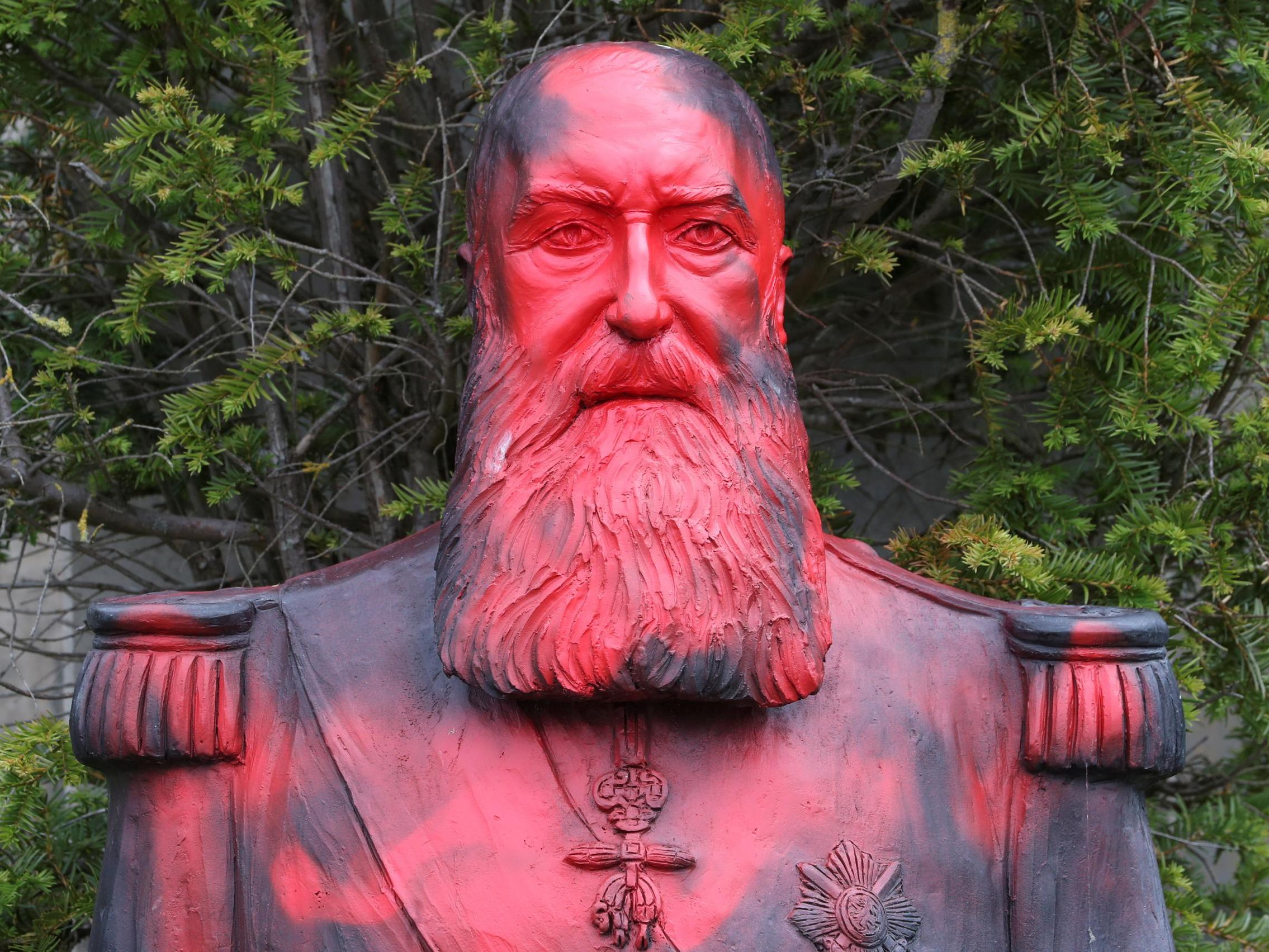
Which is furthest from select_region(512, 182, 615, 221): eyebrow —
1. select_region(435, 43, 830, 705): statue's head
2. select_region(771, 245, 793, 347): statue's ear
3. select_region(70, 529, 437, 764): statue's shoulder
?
select_region(70, 529, 437, 764): statue's shoulder

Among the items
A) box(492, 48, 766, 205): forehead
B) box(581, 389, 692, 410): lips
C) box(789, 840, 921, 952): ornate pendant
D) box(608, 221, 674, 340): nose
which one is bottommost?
box(789, 840, 921, 952): ornate pendant

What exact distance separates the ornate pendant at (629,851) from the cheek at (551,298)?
0.45 meters

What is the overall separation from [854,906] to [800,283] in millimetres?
1447

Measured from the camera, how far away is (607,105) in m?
1.88

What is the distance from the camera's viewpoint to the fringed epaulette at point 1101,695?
1.90 metres

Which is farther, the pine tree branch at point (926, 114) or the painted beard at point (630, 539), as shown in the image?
the pine tree branch at point (926, 114)

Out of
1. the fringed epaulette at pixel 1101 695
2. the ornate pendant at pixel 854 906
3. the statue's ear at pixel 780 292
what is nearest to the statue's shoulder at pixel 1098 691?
the fringed epaulette at pixel 1101 695

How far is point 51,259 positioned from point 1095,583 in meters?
2.07

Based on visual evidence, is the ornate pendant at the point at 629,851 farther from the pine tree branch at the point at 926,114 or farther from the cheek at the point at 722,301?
the pine tree branch at the point at 926,114

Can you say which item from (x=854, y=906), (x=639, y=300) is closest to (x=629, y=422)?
(x=639, y=300)

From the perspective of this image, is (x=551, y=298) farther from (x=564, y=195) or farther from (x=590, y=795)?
(x=590, y=795)

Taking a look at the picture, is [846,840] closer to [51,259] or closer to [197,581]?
[197,581]

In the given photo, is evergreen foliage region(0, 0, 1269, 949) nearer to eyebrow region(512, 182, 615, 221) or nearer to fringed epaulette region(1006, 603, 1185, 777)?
fringed epaulette region(1006, 603, 1185, 777)

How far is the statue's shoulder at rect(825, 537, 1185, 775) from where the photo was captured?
190 centimetres
